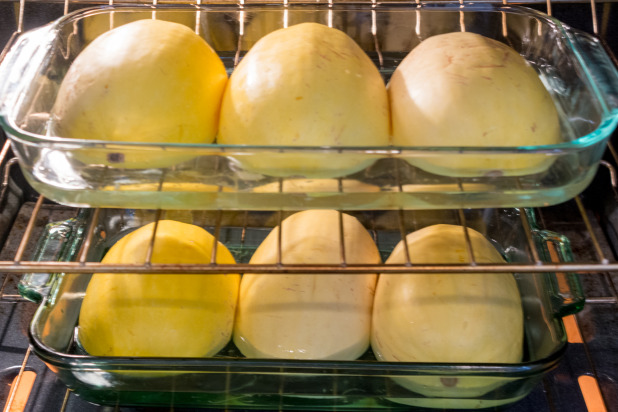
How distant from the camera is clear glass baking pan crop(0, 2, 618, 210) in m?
0.51

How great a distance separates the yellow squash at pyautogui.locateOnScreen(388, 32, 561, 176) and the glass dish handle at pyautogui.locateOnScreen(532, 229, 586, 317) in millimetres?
164

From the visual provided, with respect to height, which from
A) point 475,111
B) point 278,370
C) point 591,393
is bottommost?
point 591,393

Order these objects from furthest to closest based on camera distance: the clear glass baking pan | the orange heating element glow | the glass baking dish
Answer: the orange heating element glow < the glass baking dish < the clear glass baking pan

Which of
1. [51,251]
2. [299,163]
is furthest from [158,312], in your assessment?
[299,163]

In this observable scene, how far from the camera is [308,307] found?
0.67 m

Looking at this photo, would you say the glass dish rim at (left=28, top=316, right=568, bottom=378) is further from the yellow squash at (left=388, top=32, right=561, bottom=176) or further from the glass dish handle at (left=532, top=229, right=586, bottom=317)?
the yellow squash at (left=388, top=32, right=561, bottom=176)

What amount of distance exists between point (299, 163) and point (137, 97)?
158 mm

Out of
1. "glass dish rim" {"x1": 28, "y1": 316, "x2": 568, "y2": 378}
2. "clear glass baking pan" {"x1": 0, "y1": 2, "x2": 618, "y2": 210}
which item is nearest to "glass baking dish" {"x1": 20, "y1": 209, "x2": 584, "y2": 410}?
"glass dish rim" {"x1": 28, "y1": 316, "x2": 568, "y2": 378}

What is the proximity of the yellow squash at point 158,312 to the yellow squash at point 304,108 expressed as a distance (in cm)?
18

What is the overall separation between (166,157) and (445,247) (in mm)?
350

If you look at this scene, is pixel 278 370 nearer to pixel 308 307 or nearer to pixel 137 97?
pixel 308 307

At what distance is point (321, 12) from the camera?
2.30 ft

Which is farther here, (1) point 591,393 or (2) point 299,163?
(1) point 591,393

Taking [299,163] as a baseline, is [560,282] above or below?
below
